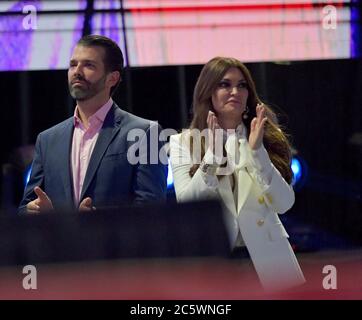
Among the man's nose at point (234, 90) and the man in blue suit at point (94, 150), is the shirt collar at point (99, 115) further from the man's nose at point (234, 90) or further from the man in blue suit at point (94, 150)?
the man's nose at point (234, 90)

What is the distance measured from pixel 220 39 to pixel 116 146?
589mm

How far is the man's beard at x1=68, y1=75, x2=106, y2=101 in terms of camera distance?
5445mm

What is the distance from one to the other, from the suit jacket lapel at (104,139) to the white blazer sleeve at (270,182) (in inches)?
21.8

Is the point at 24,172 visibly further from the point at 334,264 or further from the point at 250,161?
the point at 334,264

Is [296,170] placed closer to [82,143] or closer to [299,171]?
[299,171]

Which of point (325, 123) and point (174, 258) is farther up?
point (325, 123)

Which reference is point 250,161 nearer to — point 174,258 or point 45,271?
point 174,258

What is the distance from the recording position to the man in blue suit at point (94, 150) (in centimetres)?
541

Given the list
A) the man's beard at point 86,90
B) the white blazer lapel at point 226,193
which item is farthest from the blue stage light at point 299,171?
the man's beard at point 86,90

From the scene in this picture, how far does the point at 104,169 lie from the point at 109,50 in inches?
18.5

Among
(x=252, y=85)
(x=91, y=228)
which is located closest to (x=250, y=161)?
(x=252, y=85)

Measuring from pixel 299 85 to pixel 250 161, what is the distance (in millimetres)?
382
